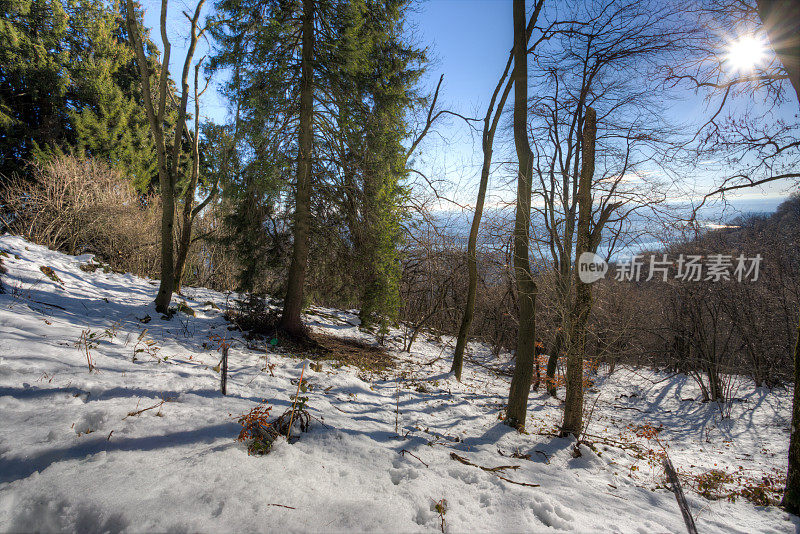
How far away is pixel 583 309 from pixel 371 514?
4626mm

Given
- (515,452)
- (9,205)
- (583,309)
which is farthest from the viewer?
(9,205)

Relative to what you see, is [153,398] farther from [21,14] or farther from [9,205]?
[21,14]

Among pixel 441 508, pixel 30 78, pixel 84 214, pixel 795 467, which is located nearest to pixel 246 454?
pixel 441 508

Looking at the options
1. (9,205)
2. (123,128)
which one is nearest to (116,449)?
(9,205)

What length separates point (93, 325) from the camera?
5.06 metres

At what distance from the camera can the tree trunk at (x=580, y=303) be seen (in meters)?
5.35

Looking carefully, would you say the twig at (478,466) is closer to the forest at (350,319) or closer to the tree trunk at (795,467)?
the forest at (350,319)

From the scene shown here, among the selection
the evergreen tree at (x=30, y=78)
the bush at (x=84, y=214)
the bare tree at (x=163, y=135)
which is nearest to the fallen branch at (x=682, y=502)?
the bare tree at (x=163, y=135)

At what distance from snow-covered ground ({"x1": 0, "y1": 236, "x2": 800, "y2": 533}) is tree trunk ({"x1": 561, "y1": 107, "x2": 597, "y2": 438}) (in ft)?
2.30

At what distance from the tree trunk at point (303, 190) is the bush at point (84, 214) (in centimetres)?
869

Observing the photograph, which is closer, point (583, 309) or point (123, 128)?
point (583, 309)

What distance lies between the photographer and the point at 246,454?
8.20 feet

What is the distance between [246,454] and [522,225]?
5.17m

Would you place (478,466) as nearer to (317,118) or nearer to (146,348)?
(146,348)
